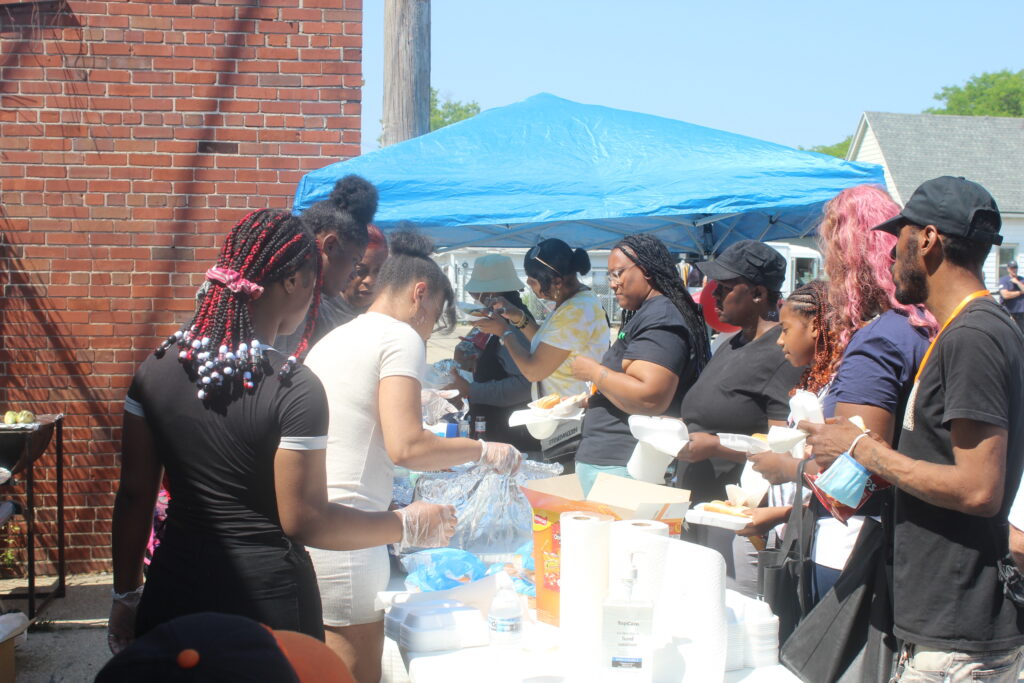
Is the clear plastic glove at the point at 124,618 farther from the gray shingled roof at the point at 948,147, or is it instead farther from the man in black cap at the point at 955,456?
the gray shingled roof at the point at 948,147

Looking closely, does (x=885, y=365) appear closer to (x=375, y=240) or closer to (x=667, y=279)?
(x=667, y=279)

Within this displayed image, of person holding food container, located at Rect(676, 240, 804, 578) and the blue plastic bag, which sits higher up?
person holding food container, located at Rect(676, 240, 804, 578)

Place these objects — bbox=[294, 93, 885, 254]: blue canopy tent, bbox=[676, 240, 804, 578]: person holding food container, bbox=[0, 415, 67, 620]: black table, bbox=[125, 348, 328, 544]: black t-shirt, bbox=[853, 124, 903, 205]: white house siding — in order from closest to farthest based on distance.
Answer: bbox=[125, 348, 328, 544]: black t-shirt, bbox=[676, 240, 804, 578]: person holding food container, bbox=[0, 415, 67, 620]: black table, bbox=[294, 93, 885, 254]: blue canopy tent, bbox=[853, 124, 903, 205]: white house siding

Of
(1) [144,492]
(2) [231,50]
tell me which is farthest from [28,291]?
(1) [144,492]

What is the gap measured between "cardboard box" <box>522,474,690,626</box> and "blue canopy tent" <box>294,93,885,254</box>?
7.86 feet

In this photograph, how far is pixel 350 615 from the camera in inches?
94.6

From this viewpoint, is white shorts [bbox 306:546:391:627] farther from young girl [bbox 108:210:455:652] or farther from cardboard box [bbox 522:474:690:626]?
cardboard box [bbox 522:474:690:626]

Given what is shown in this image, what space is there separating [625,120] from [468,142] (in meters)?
1.06

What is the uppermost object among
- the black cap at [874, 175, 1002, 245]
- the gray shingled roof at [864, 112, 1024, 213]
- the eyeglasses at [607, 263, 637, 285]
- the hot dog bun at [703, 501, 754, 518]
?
the gray shingled roof at [864, 112, 1024, 213]

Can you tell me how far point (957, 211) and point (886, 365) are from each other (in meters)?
0.52

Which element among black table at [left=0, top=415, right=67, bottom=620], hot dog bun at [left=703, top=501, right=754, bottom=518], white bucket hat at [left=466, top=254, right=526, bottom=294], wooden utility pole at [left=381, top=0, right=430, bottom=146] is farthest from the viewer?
wooden utility pole at [left=381, top=0, right=430, bottom=146]

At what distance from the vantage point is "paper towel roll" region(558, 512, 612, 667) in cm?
191

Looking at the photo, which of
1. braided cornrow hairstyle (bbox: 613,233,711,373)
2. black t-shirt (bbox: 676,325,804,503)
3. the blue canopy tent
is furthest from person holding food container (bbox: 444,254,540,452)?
black t-shirt (bbox: 676,325,804,503)

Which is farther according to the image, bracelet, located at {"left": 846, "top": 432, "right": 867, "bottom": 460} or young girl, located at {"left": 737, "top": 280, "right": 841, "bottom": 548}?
young girl, located at {"left": 737, "top": 280, "right": 841, "bottom": 548}
